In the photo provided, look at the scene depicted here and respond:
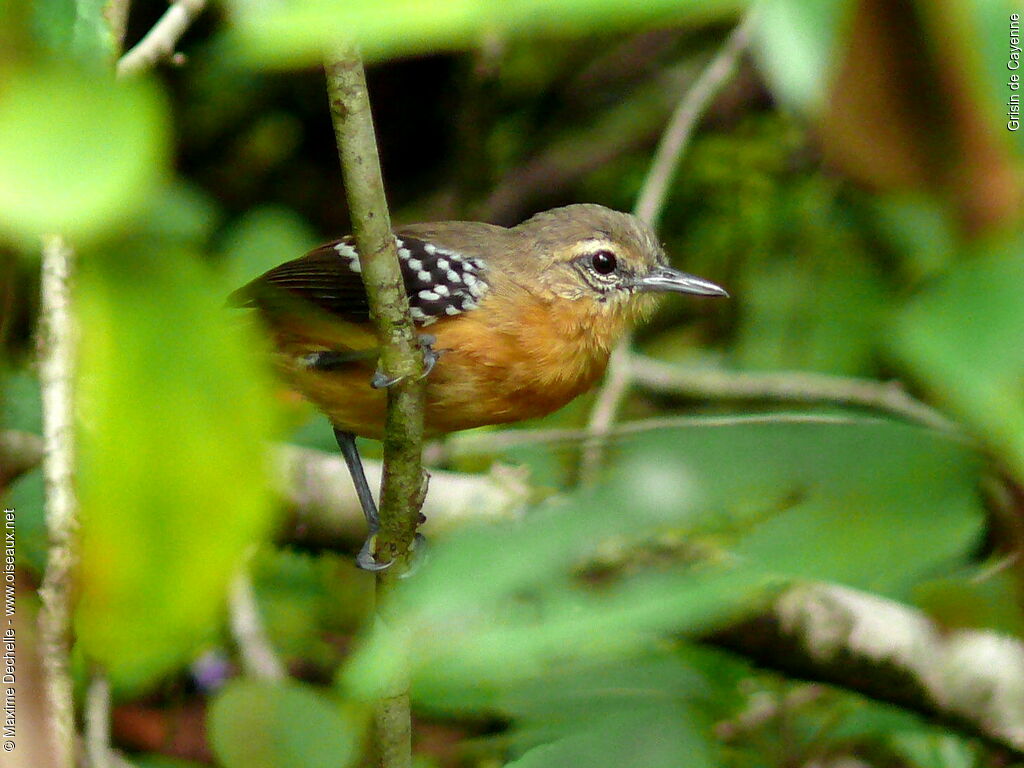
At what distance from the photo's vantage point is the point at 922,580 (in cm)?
109

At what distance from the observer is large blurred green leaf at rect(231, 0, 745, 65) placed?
0.58m

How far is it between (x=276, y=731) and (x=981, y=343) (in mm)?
1645

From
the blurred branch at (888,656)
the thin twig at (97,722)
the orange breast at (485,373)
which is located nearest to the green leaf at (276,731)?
the thin twig at (97,722)

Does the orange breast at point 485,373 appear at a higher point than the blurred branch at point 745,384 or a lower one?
higher

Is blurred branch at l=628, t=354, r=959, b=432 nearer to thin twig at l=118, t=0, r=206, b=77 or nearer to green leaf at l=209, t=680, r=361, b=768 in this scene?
green leaf at l=209, t=680, r=361, b=768

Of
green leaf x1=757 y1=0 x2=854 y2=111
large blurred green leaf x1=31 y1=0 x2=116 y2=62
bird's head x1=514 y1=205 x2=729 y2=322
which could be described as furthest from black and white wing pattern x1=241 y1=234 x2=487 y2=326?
green leaf x1=757 y1=0 x2=854 y2=111

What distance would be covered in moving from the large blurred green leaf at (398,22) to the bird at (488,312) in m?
2.17

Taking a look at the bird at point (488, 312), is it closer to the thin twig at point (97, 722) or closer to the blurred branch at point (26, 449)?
the blurred branch at point (26, 449)

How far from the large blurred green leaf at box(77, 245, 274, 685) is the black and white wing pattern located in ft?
7.67

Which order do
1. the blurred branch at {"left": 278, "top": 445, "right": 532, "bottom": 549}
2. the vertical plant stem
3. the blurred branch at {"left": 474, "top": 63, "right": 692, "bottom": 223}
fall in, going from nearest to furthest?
the vertical plant stem < the blurred branch at {"left": 278, "top": 445, "right": 532, "bottom": 549} < the blurred branch at {"left": 474, "top": 63, "right": 692, "bottom": 223}

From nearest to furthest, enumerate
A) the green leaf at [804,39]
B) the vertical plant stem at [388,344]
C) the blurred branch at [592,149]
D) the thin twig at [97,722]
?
1. the green leaf at [804,39]
2. the vertical plant stem at [388,344]
3. the thin twig at [97,722]
4. the blurred branch at [592,149]

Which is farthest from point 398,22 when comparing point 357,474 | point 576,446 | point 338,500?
point 338,500

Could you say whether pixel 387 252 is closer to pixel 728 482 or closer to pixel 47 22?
pixel 728 482

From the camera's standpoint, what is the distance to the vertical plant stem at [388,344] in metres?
1.28
